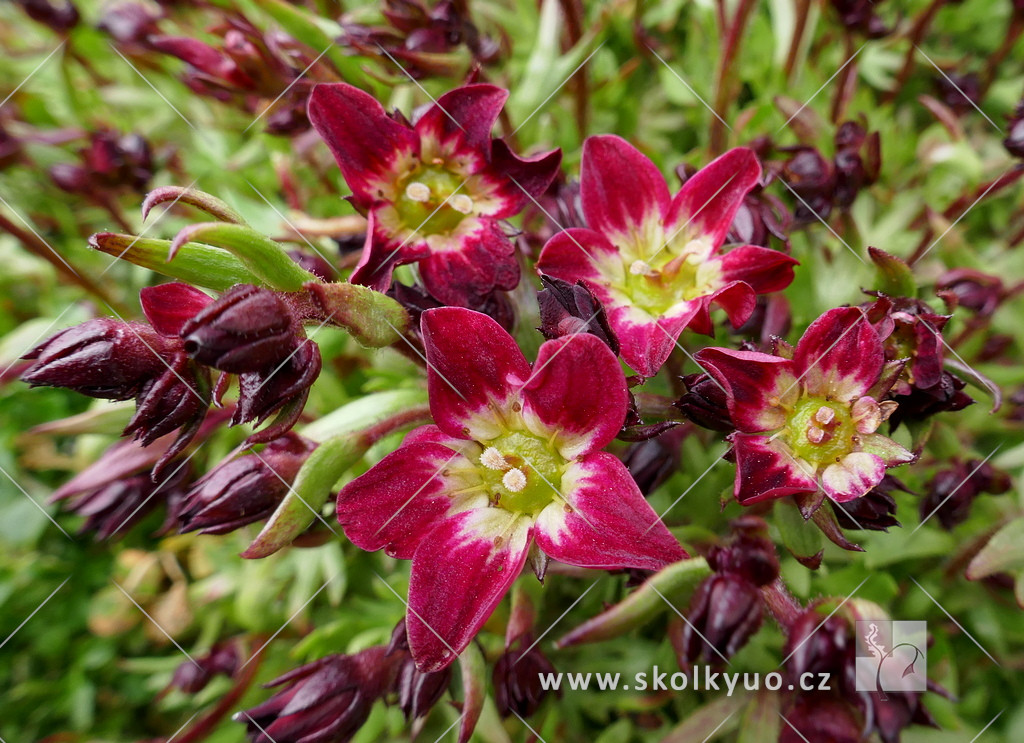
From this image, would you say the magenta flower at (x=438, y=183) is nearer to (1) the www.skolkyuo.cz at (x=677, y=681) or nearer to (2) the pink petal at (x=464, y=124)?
(2) the pink petal at (x=464, y=124)

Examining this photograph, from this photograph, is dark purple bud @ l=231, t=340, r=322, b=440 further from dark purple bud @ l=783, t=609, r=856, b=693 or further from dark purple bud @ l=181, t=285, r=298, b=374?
dark purple bud @ l=783, t=609, r=856, b=693

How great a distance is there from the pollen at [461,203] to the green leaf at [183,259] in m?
0.34

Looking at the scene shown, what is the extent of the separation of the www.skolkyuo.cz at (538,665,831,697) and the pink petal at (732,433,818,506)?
1.09 ft

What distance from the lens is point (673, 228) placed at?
114 centimetres

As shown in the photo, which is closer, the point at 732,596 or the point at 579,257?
the point at 732,596

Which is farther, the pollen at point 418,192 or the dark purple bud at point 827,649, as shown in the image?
the pollen at point 418,192

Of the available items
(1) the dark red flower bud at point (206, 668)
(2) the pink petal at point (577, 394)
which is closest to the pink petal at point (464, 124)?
(2) the pink petal at point (577, 394)

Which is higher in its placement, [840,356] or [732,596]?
[840,356]

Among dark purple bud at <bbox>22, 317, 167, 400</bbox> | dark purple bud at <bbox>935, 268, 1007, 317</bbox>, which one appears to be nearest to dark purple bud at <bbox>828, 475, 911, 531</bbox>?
dark purple bud at <bbox>935, 268, 1007, 317</bbox>

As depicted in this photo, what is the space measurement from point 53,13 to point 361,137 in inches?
61.0

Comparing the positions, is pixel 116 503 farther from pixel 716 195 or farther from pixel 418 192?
pixel 716 195

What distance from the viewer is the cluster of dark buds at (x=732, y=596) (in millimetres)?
941

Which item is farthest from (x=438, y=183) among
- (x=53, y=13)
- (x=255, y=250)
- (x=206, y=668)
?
(x=53, y=13)

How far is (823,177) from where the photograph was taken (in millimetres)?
1341
